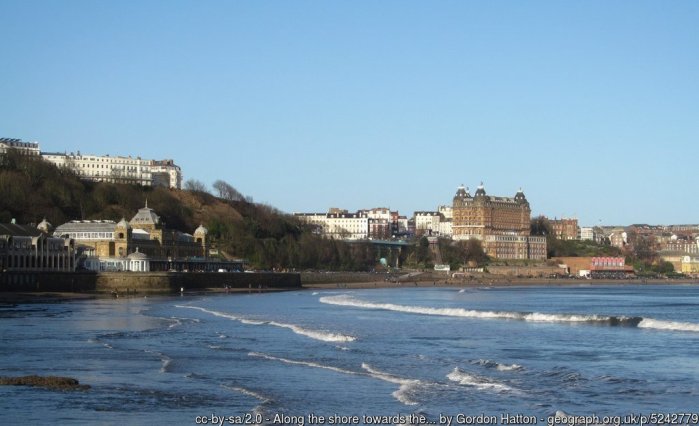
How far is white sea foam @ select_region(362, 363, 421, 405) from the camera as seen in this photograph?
24344 mm

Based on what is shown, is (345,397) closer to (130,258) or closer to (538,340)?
(538,340)

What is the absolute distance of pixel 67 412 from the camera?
73.6 feet

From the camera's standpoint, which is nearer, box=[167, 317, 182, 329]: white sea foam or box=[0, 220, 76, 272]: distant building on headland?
box=[167, 317, 182, 329]: white sea foam

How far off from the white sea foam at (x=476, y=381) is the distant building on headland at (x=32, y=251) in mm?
64174

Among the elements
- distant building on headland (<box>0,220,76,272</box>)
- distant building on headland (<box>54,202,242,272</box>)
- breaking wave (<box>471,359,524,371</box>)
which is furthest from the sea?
distant building on headland (<box>54,202,242,272</box>)

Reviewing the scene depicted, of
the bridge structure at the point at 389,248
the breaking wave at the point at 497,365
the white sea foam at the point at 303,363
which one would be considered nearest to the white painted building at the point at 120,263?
the white sea foam at the point at 303,363

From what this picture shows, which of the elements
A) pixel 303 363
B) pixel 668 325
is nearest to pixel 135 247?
pixel 668 325

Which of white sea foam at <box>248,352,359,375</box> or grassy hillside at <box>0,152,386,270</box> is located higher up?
grassy hillside at <box>0,152,386,270</box>

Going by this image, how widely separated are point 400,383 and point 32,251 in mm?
70219

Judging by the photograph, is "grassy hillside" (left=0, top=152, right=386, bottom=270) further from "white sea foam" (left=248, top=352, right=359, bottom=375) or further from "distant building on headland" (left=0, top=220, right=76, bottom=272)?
"white sea foam" (left=248, top=352, right=359, bottom=375)

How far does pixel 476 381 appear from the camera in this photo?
1070 inches

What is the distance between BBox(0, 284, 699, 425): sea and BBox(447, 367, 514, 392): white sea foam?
1.9 inches

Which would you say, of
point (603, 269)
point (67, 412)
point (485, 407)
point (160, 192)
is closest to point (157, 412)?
point (67, 412)

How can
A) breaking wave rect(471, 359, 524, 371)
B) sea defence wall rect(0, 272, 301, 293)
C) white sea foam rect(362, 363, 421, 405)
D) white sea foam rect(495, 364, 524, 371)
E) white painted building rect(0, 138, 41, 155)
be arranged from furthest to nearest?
white painted building rect(0, 138, 41, 155) → sea defence wall rect(0, 272, 301, 293) → breaking wave rect(471, 359, 524, 371) → white sea foam rect(495, 364, 524, 371) → white sea foam rect(362, 363, 421, 405)
